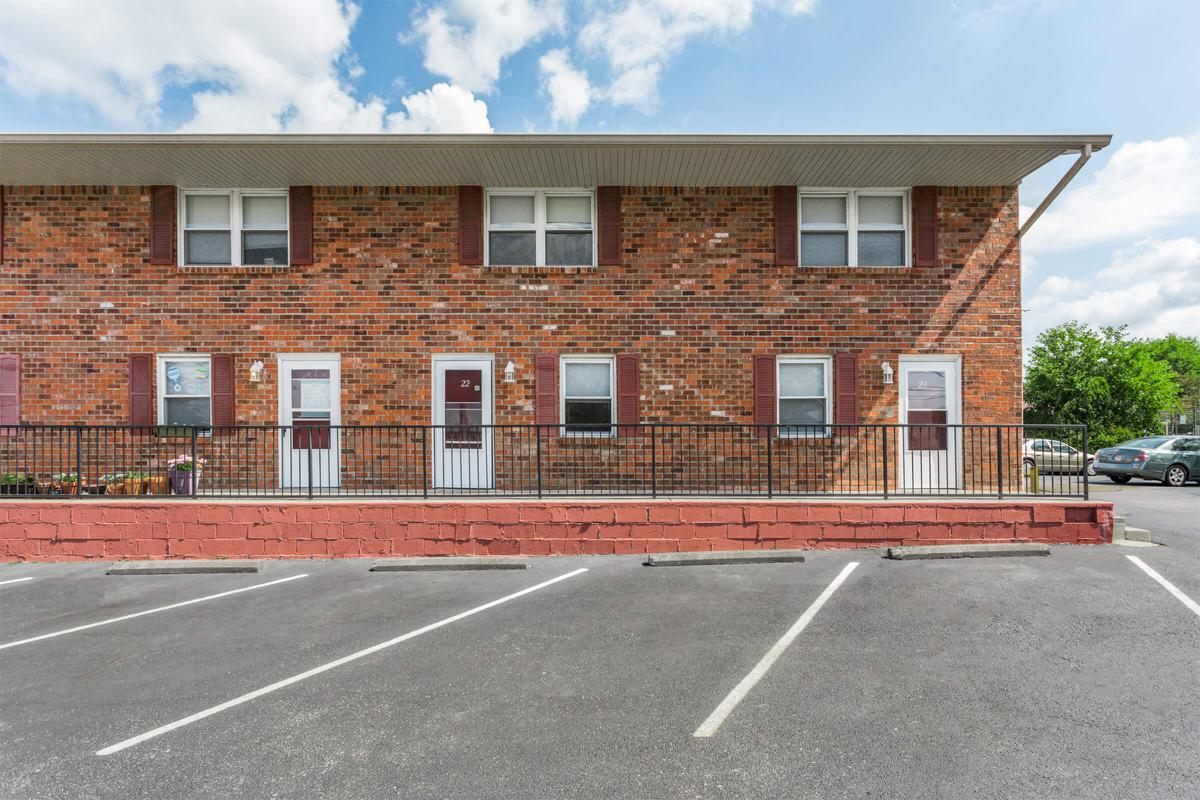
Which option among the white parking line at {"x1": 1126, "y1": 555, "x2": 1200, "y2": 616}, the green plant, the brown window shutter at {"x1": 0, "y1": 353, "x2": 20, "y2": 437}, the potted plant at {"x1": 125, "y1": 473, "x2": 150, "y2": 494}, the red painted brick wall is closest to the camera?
the white parking line at {"x1": 1126, "y1": 555, "x2": 1200, "y2": 616}

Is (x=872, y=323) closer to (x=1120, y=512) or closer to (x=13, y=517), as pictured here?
(x=1120, y=512)

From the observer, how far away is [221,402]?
9594mm

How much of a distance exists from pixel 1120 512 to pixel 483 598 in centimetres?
1100

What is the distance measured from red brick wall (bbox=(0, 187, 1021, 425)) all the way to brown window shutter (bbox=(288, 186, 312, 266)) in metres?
0.11

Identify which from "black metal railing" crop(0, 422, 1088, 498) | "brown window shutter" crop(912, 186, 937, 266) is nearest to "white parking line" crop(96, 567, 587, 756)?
"black metal railing" crop(0, 422, 1088, 498)

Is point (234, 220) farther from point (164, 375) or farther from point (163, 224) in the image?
point (164, 375)

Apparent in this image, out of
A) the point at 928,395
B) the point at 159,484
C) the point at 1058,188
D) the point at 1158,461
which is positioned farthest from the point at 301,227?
the point at 1158,461

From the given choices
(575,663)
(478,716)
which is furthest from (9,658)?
(575,663)

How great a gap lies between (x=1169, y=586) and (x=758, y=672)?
482 cm

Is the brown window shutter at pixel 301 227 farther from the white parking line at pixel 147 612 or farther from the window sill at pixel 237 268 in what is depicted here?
the white parking line at pixel 147 612

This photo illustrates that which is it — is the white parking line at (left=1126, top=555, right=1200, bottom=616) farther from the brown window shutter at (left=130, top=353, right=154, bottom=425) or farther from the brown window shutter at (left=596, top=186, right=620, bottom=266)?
the brown window shutter at (left=130, top=353, right=154, bottom=425)

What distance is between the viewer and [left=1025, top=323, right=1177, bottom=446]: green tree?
24.4 meters

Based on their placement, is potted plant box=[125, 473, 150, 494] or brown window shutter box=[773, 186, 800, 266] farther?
brown window shutter box=[773, 186, 800, 266]

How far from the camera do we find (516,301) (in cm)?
980
